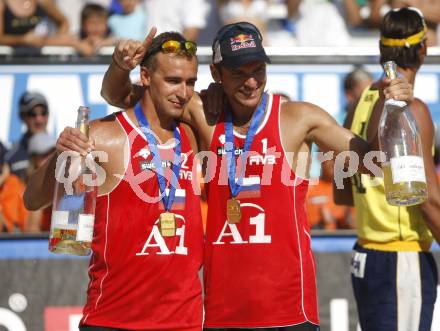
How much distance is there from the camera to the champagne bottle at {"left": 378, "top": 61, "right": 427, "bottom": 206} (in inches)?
176

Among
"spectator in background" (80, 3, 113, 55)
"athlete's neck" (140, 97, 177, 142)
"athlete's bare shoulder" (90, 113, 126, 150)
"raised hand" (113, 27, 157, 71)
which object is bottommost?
"athlete's bare shoulder" (90, 113, 126, 150)

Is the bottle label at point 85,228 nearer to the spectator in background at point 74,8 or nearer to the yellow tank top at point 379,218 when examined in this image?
the yellow tank top at point 379,218

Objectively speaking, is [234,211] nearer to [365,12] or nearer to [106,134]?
[106,134]

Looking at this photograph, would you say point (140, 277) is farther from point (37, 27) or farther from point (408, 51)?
point (37, 27)

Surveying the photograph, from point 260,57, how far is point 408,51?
1035 mm

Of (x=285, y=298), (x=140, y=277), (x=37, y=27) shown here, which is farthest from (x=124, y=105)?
(x=37, y=27)

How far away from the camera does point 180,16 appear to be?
9.52 metres

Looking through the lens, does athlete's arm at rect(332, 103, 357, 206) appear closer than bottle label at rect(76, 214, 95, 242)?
No

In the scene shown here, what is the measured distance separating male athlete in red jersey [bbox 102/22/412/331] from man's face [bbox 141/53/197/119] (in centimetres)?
16

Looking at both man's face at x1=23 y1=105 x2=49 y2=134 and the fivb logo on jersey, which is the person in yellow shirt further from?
man's face at x1=23 y1=105 x2=49 y2=134

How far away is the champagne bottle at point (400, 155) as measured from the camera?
4.47 metres

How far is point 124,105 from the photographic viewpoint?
5215mm

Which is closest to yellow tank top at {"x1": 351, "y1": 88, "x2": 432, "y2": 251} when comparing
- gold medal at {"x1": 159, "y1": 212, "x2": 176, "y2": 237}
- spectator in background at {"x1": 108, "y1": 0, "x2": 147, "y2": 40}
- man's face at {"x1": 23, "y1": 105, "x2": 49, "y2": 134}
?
gold medal at {"x1": 159, "y1": 212, "x2": 176, "y2": 237}

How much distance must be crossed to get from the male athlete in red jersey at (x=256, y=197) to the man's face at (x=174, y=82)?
158mm
